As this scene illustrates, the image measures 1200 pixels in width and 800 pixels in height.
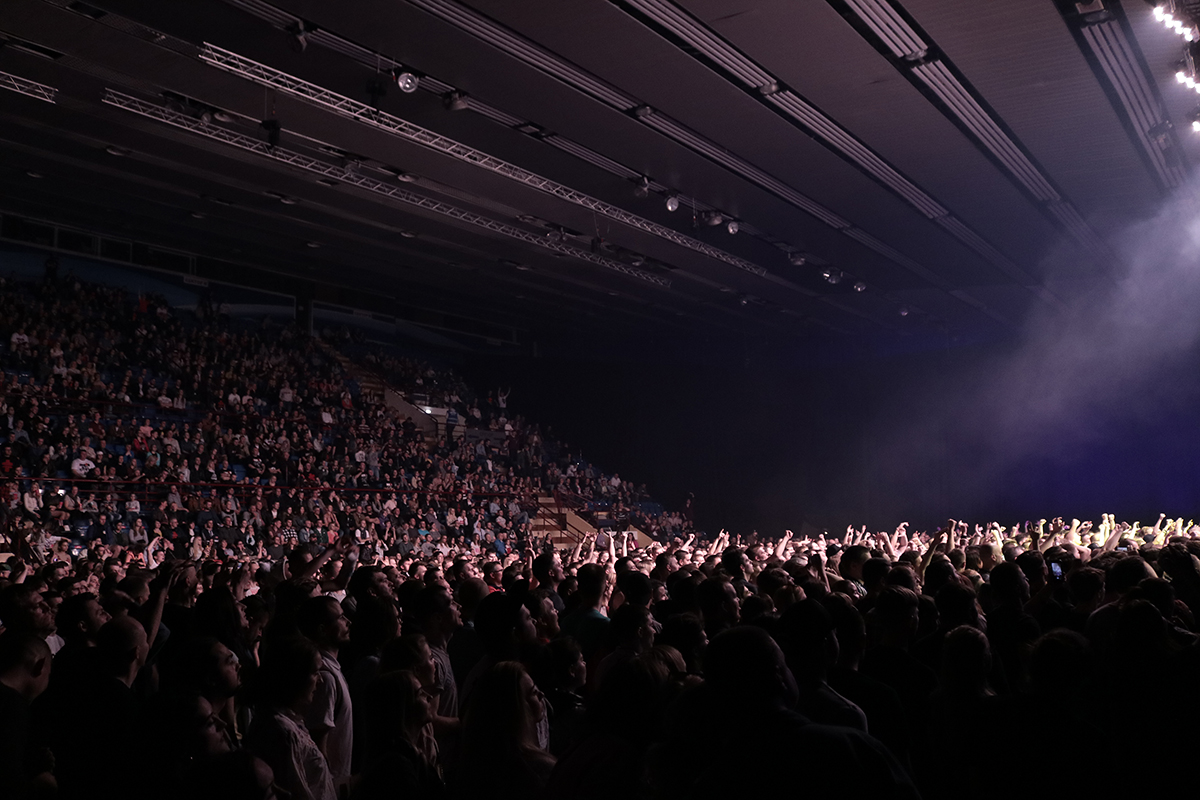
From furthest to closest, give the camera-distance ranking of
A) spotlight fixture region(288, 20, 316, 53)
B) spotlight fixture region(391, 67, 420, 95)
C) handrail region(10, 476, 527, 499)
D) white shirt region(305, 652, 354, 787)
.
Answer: handrail region(10, 476, 527, 499)
spotlight fixture region(391, 67, 420, 95)
spotlight fixture region(288, 20, 316, 53)
white shirt region(305, 652, 354, 787)

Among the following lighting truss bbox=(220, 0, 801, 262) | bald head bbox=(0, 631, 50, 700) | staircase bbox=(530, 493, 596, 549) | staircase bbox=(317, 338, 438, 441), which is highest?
lighting truss bbox=(220, 0, 801, 262)

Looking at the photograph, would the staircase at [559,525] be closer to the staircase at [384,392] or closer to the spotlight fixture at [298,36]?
the staircase at [384,392]

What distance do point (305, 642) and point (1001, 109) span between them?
11929 millimetres

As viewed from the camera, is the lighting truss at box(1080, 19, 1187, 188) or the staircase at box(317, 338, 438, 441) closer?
the lighting truss at box(1080, 19, 1187, 188)

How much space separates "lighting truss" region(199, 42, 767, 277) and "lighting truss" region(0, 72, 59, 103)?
2.91 meters

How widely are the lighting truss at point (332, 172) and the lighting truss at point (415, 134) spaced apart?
4.30 feet

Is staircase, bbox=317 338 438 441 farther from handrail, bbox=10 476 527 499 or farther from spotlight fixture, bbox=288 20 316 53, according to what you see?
spotlight fixture, bbox=288 20 316 53

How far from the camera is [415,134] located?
43.0 feet

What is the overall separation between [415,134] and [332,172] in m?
1.92

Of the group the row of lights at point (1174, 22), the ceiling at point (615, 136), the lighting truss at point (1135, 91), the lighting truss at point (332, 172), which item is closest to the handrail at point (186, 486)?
the ceiling at point (615, 136)

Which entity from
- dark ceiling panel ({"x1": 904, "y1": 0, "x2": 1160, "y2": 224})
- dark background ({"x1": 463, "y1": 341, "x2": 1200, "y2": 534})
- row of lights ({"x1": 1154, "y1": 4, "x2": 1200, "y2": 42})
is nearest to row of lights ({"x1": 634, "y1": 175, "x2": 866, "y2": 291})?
dark ceiling panel ({"x1": 904, "y1": 0, "x2": 1160, "y2": 224})

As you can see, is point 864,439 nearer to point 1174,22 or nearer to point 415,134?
point 415,134

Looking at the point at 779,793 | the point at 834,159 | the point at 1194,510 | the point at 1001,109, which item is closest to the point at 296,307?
the point at 834,159

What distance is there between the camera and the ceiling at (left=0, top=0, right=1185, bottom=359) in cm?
1023
